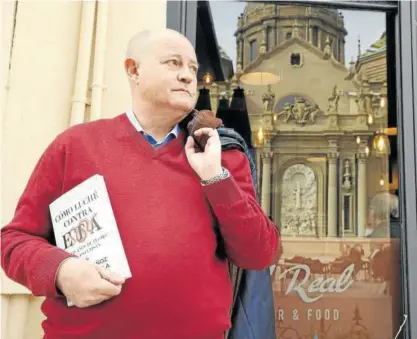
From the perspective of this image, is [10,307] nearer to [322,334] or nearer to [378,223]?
[322,334]

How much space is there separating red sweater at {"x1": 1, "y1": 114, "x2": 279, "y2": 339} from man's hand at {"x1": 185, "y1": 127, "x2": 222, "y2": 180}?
0.04 metres

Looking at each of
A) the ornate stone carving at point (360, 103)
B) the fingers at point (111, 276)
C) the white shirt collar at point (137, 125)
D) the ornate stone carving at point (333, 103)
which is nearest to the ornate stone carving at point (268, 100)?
the ornate stone carving at point (333, 103)

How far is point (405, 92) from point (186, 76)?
1505mm

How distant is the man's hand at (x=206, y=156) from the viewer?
1.29 m

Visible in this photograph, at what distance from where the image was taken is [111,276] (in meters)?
1.22

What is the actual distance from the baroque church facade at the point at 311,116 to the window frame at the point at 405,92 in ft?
0.43

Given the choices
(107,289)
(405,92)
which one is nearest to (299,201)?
(405,92)

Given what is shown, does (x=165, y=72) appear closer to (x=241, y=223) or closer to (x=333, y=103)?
(x=241, y=223)

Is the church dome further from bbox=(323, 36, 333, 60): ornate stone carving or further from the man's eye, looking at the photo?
the man's eye

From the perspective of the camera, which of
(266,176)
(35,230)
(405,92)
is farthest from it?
(266,176)

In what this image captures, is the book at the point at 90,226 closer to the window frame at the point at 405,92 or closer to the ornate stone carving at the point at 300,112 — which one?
the window frame at the point at 405,92

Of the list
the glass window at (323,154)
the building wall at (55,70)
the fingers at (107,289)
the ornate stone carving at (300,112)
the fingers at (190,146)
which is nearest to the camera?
the fingers at (107,289)

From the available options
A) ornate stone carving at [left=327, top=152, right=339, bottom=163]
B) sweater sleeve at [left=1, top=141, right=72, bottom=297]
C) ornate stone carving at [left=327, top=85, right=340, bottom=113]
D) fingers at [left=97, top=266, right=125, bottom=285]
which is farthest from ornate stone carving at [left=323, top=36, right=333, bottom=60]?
fingers at [left=97, top=266, right=125, bottom=285]

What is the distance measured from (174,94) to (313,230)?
1.57 meters
